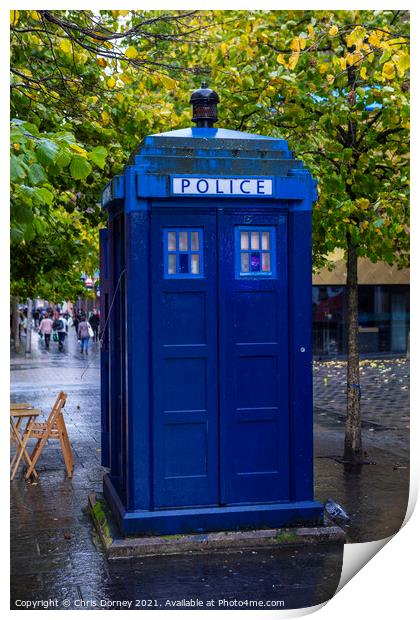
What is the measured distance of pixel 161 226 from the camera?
19.9 ft

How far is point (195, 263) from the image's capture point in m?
6.15

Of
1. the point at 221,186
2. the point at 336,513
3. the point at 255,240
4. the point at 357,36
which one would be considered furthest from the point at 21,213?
the point at 336,513

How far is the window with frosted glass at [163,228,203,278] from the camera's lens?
6.10 metres

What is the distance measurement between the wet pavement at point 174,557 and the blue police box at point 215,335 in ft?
1.43

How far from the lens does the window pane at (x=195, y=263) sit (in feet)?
20.2

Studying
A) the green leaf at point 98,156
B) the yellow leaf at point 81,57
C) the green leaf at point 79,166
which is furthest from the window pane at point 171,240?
the yellow leaf at point 81,57

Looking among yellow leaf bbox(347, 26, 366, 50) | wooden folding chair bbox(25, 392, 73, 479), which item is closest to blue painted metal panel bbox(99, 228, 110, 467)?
wooden folding chair bbox(25, 392, 73, 479)

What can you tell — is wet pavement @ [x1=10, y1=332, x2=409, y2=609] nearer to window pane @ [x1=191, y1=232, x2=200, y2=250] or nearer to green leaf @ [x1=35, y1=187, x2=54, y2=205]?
window pane @ [x1=191, y1=232, x2=200, y2=250]

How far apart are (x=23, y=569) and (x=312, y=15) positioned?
7.23 metres

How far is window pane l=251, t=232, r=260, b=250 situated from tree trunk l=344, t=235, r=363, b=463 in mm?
3558

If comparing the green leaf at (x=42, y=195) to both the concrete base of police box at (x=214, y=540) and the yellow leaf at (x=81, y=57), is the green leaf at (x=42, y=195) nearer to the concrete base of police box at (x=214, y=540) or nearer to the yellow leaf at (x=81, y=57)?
the concrete base of police box at (x=214, y=540)

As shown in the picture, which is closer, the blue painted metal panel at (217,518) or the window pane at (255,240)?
the blue painted metal panel at (217,518)

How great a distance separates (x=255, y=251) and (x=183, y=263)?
582 millimetres

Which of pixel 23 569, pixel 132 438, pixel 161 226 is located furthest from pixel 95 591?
pixel 161 226
